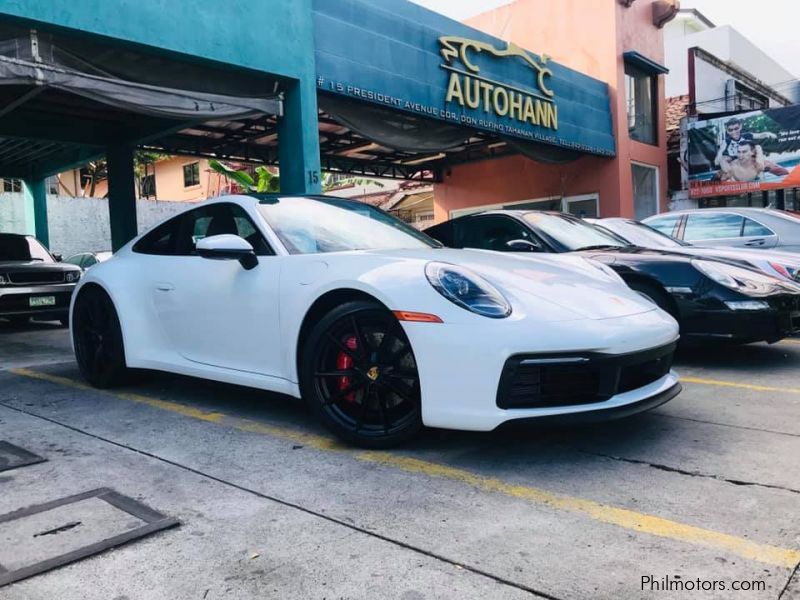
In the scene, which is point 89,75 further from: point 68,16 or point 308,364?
point 308,364

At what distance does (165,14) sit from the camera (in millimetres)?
7539

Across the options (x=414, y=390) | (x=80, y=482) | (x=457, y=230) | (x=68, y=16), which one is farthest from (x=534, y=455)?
(x=68, y=16)

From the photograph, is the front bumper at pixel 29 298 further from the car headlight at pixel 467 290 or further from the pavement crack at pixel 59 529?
the car headlight at pixel 467 290

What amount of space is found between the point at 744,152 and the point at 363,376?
15.9 m

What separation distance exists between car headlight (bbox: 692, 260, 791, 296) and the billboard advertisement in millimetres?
12310

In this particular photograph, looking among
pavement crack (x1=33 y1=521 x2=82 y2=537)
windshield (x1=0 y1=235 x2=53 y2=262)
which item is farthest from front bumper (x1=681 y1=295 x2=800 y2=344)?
windshield (x1=0 y1=235 x2=53 y2=262)

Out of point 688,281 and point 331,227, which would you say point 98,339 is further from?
point 688,281

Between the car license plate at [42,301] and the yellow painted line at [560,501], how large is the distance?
5799mm

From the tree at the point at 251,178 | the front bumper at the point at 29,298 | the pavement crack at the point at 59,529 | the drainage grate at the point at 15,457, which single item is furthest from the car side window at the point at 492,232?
the tree at the point at 251,178

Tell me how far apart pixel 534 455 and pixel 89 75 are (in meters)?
6.59

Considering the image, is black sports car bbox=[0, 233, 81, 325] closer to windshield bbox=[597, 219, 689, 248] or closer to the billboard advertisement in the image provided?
windshield bbox=[597, 219, 689, 248]

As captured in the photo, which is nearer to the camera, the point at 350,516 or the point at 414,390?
the point at 350,516

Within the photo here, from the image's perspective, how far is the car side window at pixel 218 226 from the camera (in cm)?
383

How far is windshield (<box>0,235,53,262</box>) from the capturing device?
9.27m
